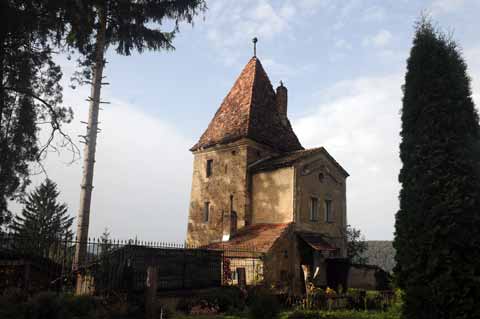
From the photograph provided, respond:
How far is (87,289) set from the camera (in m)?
13.1

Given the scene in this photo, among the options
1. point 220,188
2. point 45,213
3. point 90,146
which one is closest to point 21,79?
point 90,146

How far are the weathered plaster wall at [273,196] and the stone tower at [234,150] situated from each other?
0.54 meters

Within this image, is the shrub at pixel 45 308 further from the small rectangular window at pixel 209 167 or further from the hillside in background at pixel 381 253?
the hillside in background at pixel 381 253

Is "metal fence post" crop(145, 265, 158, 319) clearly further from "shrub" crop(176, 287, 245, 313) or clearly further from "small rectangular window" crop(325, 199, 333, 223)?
"small rectangular window" crop(325, 199, 333, 223)

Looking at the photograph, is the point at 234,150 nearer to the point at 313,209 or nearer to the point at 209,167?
the point at 209,167

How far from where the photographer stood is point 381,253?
70125 mm

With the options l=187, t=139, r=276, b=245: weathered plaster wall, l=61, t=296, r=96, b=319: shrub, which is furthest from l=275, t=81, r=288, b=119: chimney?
l=61, t=296, r=96, b=319: shrub

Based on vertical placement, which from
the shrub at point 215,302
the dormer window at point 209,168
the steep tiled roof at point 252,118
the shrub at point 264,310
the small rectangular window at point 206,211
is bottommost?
the shrub at point 215,302

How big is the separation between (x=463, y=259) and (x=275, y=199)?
14.6m

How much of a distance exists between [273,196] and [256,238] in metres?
3.16

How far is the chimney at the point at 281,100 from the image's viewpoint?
2780 cm

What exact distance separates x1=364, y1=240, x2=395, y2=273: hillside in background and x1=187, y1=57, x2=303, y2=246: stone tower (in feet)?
148

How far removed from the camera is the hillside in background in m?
64.3

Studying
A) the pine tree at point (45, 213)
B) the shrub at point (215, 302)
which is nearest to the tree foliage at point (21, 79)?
the shrub at point (215, 302)
